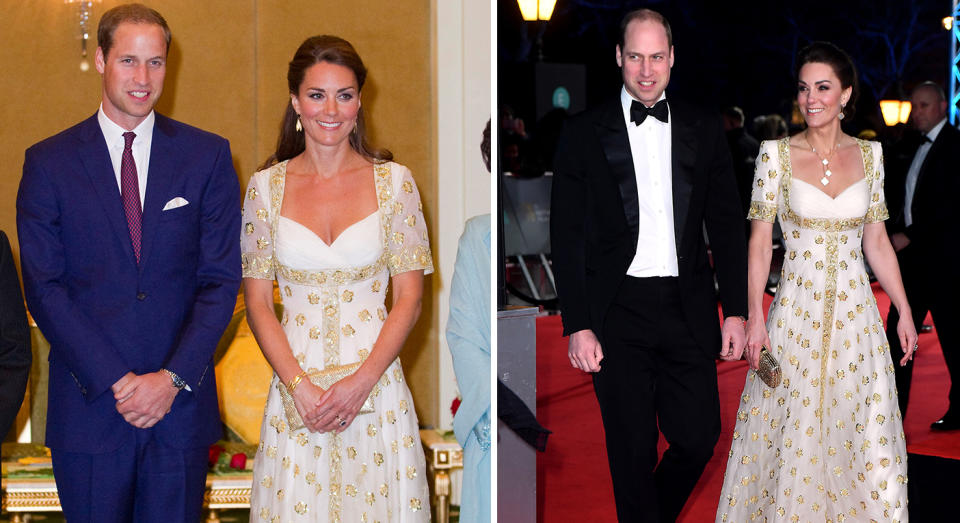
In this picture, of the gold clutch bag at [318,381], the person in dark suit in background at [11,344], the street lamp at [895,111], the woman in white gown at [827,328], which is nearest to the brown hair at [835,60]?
the woman in white gown at [827,328]

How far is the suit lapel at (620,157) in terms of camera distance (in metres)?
2.84

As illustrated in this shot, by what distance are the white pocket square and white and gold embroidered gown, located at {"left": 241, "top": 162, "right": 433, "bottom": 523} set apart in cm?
12

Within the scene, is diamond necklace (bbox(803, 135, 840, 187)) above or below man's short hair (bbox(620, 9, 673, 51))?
below

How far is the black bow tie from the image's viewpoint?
2.89 metres

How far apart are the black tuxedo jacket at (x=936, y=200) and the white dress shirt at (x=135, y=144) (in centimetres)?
347

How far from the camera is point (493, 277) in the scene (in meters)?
2.30

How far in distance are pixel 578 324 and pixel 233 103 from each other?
106cm

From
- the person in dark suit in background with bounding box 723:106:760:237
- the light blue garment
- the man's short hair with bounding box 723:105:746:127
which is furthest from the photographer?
the man's short hair with bounding box 723:105:746:127

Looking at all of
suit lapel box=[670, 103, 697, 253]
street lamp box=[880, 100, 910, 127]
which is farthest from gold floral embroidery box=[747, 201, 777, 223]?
street lamp box=[880, 100, 910, 127]

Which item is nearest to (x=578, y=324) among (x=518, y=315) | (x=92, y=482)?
(x=518, y=315)

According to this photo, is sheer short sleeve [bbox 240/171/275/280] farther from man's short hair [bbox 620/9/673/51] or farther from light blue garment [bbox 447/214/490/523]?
man's short hair [bbox 620/9/673/51]

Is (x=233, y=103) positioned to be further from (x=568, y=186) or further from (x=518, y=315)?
(x=568, y=186)

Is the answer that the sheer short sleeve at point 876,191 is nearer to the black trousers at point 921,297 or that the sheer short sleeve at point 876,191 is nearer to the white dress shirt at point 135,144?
the black trousers at point 921,297

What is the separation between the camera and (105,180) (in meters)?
2.01
